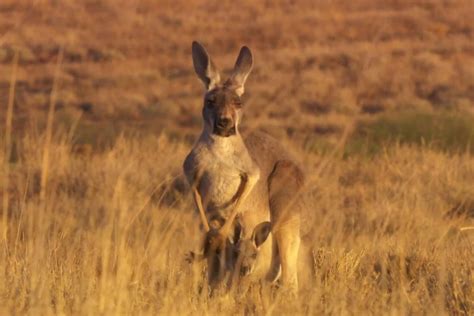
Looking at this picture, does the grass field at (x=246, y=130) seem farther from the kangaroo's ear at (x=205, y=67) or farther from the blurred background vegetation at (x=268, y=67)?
the kangaroo's ear at (x=205, y=67)

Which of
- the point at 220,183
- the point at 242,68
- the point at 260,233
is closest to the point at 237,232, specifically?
the point at 260,233

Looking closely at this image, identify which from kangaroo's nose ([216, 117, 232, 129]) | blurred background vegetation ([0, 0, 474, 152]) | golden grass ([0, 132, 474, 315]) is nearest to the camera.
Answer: golden grass ([0, 132, 474, 315])

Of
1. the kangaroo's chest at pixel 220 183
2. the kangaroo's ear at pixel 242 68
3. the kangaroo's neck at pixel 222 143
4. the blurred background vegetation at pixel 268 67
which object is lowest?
the blurred background vegetation at pixel 268 67

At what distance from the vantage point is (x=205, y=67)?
559 cm

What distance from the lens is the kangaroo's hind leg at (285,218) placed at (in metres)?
5.56

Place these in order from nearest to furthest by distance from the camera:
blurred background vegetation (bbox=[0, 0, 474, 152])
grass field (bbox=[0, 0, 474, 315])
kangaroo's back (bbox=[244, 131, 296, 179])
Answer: grass field (bbox=[0, 0, 474, 315]) < kangaroo's back (bbox=[244, 131, 296, 179]) < blurred background vegetation (bbox=[0, 0, 474, 152])

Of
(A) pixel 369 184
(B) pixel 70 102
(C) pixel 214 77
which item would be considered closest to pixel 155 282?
(C) pixel 214 77

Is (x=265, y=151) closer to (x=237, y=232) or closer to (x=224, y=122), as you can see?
(x=237, y=232)

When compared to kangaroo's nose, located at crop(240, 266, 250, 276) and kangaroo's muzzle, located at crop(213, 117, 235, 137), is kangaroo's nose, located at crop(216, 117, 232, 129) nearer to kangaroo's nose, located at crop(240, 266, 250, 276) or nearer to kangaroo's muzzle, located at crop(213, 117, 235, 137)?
kangaroo's muzzle, located at crop(213, 117, 235, 137)

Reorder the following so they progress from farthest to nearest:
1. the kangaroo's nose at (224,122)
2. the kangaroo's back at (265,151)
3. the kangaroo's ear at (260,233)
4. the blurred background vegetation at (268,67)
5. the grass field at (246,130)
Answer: the blurred background vegetation at (268,67)
the kangaroo's back at (265,151)
the kangaroo's ear at (260,233)
the kangaroo's nose at (224,122)
the grass field at (246,130)

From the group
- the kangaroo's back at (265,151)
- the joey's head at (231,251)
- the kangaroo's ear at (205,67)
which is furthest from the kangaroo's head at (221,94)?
the joey's head at (231,251)

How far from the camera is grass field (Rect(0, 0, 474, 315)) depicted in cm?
504

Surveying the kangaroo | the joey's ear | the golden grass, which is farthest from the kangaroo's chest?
the golden grass

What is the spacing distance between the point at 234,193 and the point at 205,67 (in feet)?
2.07
